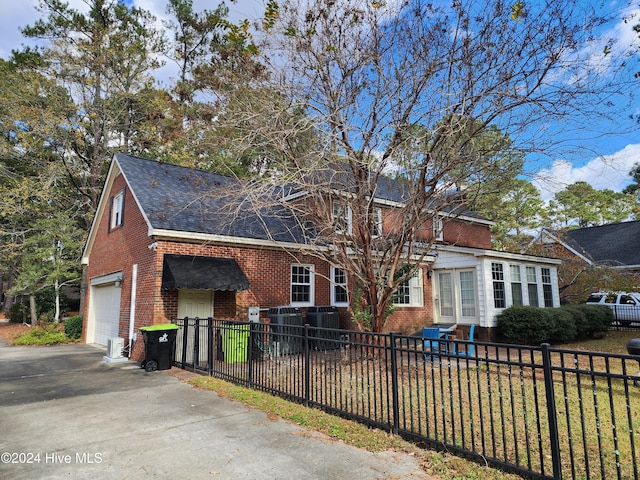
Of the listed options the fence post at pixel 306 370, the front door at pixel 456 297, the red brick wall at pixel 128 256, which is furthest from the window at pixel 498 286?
the red brick wall at pixel 128 256

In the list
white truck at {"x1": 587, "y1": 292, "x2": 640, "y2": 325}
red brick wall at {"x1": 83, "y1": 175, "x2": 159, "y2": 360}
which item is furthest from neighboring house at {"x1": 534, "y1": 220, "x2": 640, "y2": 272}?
red brick wall at {"x1": 83, "y1": 175, "x2": 159, "y2": 360}

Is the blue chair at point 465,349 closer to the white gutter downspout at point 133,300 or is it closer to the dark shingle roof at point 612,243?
the white gutter downspout at point 133,300

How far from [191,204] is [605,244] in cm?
2885

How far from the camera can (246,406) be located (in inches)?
253

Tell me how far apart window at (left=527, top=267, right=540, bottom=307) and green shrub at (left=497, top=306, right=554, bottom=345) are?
6.71 feet

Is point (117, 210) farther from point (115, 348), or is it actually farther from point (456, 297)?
point (456, 297)

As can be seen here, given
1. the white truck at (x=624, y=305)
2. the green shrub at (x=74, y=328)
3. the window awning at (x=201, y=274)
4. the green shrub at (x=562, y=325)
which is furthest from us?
the white truck at (x=624, y=305)

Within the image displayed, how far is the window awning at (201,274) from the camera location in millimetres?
10266

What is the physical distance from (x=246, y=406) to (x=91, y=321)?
12.7 metres

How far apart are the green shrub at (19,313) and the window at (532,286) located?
27.3 meters

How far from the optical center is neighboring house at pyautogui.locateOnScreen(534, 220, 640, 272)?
81.0ft

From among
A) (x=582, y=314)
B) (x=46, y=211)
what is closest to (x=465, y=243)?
(x=582, y=314)

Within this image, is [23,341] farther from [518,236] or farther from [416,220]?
[518,236]

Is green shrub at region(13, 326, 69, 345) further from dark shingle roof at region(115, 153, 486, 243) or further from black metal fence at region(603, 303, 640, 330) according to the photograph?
black metal fence at region(603, 303, 640, 330)
